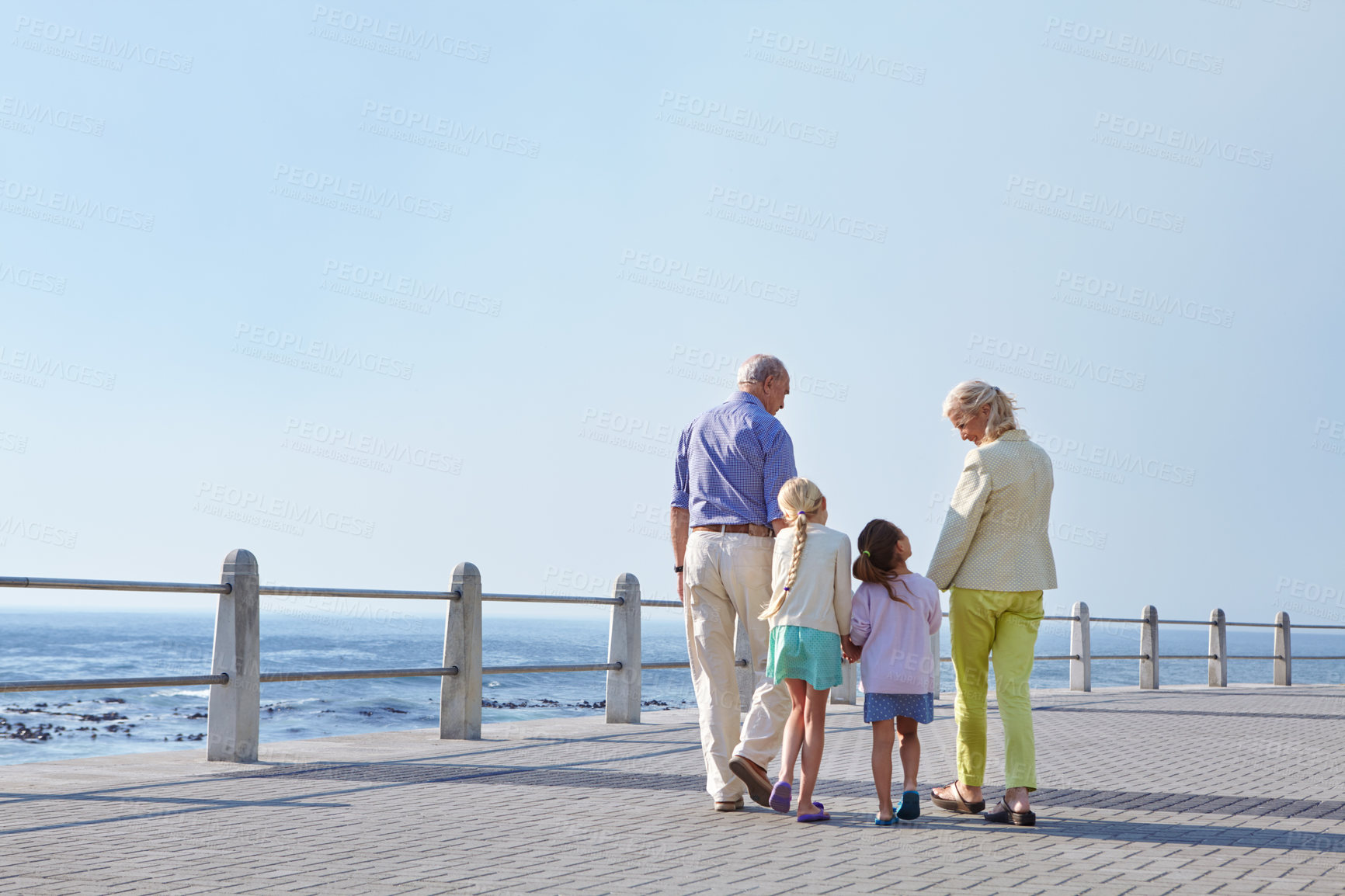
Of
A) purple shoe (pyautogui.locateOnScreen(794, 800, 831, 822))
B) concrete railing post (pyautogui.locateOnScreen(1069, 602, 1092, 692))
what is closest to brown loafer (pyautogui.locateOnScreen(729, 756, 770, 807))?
purple shoe (pyautogui.locateOnScreen(794, 800, 831, 822))

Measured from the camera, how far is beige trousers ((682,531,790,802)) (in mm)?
6133

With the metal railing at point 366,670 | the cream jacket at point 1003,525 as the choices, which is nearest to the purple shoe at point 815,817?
the cream jacket at point 1003,525

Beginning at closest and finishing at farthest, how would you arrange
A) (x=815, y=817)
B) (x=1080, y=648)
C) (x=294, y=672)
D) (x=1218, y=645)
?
1. (x=815, y=817)
2. (x=294, y=672)
3. (x=1080, y=648)
4. (x=1218, y=645)

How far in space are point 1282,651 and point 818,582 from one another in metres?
19.6

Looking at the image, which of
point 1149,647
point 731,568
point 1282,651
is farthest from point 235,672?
point 1282,651

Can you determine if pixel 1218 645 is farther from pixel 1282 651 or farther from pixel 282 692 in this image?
pixel 282 692

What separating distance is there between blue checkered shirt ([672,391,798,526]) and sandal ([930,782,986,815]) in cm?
164

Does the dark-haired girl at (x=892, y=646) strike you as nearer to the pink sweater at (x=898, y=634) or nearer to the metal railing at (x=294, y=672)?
the pink sweater at (x=898, y=634)

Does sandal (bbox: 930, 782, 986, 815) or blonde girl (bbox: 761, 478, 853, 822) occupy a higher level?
blonde girl (bbox: 761, 478, 853, 822)

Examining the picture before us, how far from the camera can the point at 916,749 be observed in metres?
6.16

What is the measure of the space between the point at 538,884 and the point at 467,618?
5571 millimetres

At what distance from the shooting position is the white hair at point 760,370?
651 centimetres

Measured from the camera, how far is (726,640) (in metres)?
6.33

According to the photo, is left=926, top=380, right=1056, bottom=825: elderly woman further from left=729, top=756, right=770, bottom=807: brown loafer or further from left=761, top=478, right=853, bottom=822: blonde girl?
left=729, top=756, right=770, bottom=807: brown loafer
